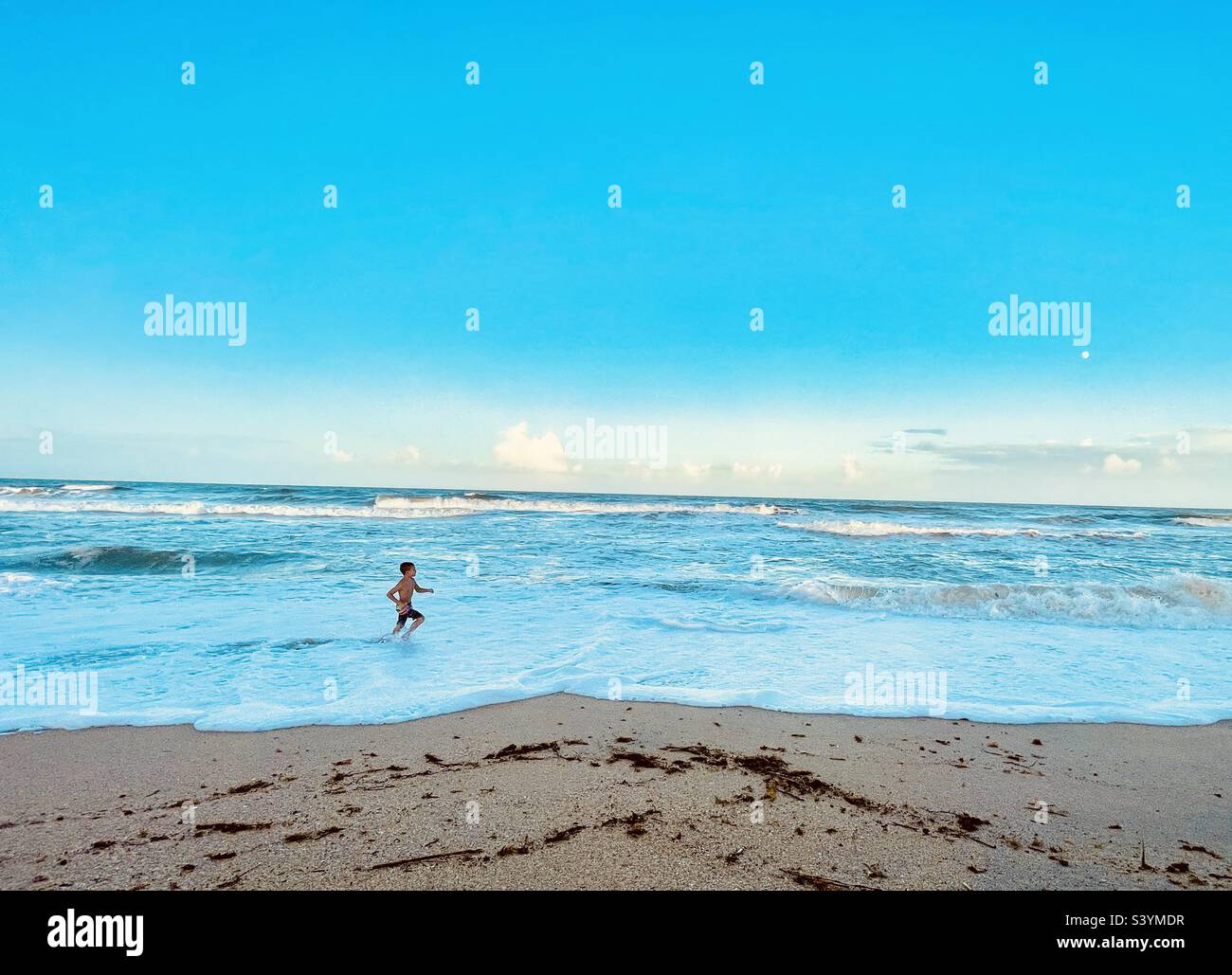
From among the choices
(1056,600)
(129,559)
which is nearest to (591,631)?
(1056,600)

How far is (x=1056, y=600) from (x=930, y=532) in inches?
729

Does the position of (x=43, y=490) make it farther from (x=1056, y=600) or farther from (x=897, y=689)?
(x=1056, y=600)

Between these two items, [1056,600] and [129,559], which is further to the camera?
[129,559]

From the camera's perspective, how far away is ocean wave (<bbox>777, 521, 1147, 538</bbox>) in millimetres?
27453

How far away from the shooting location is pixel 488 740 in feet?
16.4

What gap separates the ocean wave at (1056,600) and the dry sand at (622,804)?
19.1ft

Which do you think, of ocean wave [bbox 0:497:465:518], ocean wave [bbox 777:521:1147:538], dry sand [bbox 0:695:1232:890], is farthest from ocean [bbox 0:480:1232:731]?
ocean wave [bbox 0:497:465:518]
